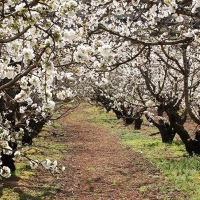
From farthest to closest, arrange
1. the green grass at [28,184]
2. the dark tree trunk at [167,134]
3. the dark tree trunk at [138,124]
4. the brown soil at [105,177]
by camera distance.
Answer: the dark tree trunk at [138,124]
the dark tree trunk at [167,134]
the brown soil at [105,177]
the green grass at [28,184]

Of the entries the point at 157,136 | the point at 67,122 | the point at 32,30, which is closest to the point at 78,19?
the point at 32,30

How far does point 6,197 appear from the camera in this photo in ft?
39.0

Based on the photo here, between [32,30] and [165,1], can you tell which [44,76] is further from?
[165,1]

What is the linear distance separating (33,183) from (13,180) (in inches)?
27.5

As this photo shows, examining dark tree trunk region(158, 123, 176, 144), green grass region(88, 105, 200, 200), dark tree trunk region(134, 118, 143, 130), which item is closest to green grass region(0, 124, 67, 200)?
green grass region(88, 105, 200, 200)

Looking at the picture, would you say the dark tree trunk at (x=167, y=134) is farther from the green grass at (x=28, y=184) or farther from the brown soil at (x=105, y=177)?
the green grass at (x=28, y=184)

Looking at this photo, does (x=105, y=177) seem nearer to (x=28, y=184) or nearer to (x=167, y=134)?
(x=28, y=184)

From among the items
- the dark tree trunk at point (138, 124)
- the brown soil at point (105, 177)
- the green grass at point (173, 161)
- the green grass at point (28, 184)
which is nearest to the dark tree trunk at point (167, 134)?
the green grass at point (173, 161)

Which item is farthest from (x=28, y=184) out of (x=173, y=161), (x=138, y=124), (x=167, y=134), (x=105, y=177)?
(x=138, y=124)

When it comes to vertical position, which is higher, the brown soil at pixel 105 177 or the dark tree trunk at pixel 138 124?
the dark tree trunk at pixel 138 124

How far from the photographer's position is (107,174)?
15602 mm

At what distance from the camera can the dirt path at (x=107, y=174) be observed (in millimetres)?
12848

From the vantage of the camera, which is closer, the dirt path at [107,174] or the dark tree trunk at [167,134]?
the dirt path at [107,174]

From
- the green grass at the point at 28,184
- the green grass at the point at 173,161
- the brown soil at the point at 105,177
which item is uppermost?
the green grass at the point at 173,161
